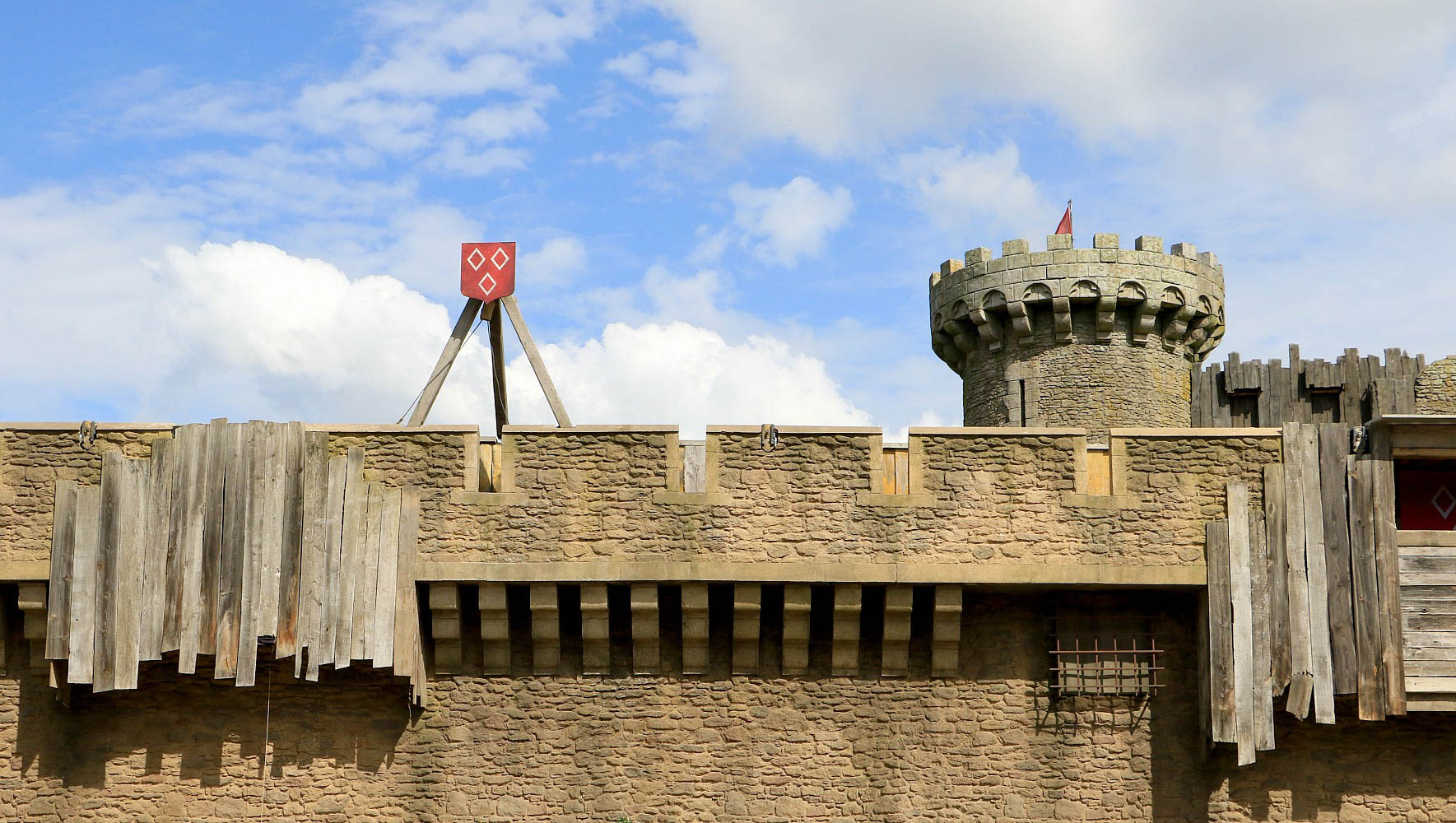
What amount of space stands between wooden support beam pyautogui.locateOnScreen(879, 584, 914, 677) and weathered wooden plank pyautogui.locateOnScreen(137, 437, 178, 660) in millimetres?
7264

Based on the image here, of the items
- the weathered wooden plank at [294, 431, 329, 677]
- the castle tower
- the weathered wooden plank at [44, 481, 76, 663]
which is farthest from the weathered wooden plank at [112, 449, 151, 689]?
the castle tower

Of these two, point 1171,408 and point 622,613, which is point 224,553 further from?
point 1171,408

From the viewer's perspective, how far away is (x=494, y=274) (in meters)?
17.2

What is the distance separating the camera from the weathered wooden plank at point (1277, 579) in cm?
1495

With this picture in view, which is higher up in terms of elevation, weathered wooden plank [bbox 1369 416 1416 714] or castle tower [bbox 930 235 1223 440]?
castle tower [bbox 930 235 1223 440]

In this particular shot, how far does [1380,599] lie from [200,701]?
1210 centimetres

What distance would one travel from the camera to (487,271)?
1727 cm

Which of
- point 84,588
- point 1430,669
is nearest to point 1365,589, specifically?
point 1430,669

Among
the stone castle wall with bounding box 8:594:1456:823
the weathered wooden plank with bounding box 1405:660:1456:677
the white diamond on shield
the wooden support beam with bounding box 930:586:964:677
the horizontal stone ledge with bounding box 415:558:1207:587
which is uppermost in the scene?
the white diamond on shield

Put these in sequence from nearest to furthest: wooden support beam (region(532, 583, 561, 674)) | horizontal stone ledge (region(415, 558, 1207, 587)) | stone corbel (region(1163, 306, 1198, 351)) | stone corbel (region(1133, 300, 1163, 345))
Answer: horizontal stone ledge (region(415, 558, 1207, 587))
wooden support beam (region(532, 583, 561, 674))
stone corbel (region(1133, 300, 1163, 345))
stone corbel (region(1163, 306, 1198, 351))

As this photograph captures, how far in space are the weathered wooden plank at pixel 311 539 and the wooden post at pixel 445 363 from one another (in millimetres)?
1164

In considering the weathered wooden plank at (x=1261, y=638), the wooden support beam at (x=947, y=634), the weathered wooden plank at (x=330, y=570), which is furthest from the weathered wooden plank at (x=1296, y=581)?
the weathered wooden plank at (x=330, y=570)

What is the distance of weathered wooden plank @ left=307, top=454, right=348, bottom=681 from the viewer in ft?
48.8

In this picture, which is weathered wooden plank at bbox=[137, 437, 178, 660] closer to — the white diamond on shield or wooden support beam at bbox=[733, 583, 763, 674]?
wooden support beam at bbox=[733, 583, 763, 674]
